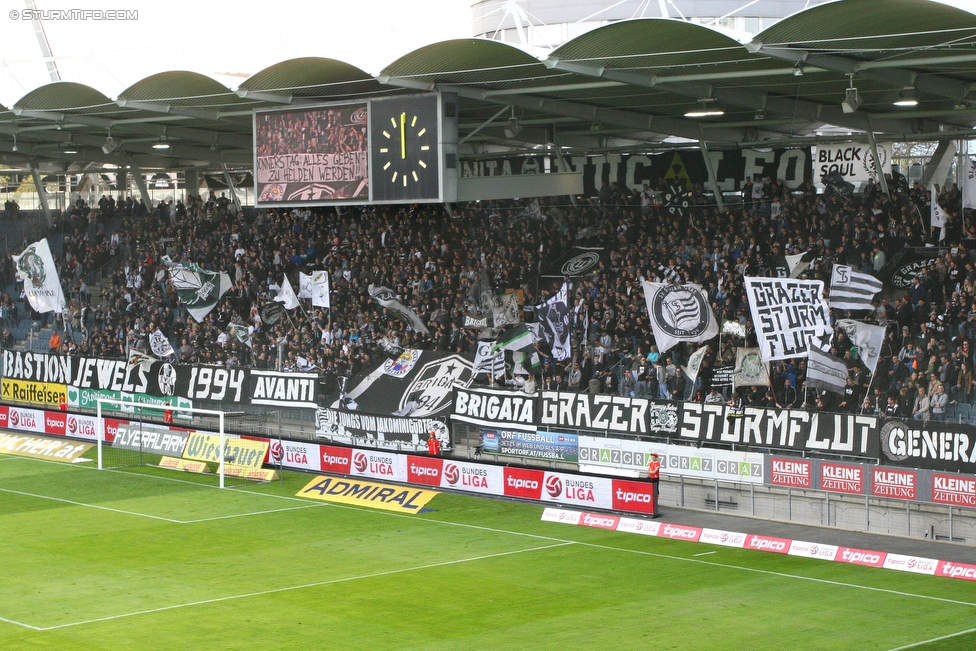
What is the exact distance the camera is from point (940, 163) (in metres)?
28.1

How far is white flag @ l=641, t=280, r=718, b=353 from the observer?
1101 inches

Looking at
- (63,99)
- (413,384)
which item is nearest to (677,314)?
(413,384)

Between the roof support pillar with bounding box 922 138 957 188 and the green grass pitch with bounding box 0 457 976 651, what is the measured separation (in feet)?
36.8

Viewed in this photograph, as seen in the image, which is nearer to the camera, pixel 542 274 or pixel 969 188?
pixel 969 188

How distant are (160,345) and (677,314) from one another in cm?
1779

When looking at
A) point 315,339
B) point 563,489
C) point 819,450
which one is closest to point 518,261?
point 315,339

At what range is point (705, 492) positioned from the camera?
24719mm

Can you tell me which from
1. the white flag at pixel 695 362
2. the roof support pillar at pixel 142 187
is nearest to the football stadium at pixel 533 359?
the white flag at pixel 695 362

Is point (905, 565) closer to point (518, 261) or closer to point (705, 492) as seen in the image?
point (705, 492)

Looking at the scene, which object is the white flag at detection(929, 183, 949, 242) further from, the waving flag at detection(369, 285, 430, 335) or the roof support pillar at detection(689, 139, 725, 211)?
the waving flag at detection(369, 285, 430, 335)

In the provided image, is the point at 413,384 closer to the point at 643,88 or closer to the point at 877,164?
the point at 643,88

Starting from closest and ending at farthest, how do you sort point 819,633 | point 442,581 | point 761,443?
point 819,633 < point 442,581 < point 761,443

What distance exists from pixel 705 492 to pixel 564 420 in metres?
4.13

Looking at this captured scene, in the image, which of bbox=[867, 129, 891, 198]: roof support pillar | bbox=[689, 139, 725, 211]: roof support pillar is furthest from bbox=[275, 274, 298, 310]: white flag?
bbox=[867, 129, 891, 198]: roof support pillar
